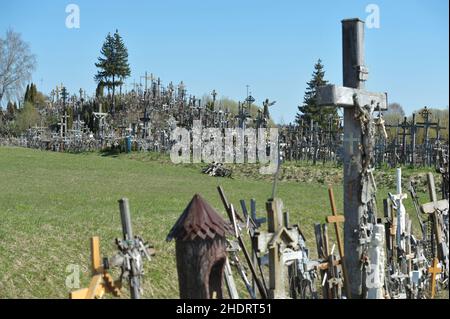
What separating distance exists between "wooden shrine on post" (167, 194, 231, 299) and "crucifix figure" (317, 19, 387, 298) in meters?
1.99

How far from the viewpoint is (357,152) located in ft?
24.2

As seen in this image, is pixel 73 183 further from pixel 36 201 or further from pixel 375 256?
pixel 375 256

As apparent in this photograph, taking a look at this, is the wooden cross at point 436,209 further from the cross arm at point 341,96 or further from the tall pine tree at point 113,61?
the tall pine tree at point 113,61

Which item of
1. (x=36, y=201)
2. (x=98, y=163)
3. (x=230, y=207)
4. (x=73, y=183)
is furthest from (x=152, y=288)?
(x=98, y=163)

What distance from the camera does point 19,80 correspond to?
2670 inches

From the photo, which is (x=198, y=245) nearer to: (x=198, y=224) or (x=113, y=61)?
(x=198, y=224)

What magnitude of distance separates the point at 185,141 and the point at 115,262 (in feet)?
119
